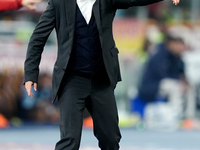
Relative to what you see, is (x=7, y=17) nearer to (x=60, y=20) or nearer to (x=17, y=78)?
(x=17, y=78)

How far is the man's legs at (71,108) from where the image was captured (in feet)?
18.2

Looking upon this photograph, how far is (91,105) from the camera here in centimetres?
577

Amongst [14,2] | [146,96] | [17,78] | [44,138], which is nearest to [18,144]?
[44,138]

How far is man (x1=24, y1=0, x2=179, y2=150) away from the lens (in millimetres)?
5652

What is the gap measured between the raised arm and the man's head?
771cm

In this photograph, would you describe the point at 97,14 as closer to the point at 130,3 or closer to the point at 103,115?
the point at 130,3

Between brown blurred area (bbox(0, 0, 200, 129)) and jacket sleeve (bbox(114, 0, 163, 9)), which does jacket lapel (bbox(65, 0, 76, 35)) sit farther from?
brown blurred area (bbox(0, 0, 200, 129))

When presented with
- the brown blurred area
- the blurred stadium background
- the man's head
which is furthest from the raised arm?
the man's head

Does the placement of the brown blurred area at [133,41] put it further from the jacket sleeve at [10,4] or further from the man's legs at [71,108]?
the man's legs at [71,108]

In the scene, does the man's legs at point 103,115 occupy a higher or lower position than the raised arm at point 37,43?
lower

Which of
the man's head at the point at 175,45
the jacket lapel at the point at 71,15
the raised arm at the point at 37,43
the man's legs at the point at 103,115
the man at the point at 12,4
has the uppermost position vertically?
the man's head at the point at 175,45

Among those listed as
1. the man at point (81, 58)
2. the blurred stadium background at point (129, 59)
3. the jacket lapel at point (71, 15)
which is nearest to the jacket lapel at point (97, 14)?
the man at point (81, 58)

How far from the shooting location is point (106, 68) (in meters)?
5.68

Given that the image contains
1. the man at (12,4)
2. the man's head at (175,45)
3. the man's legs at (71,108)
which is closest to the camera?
the man's legs at (71,108)
